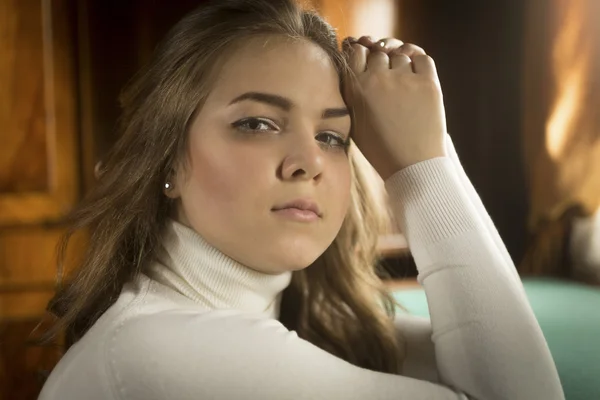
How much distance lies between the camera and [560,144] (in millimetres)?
601

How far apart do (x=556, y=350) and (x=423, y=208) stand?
21 centimetres

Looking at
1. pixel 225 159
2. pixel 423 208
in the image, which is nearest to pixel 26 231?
pixel 225 159

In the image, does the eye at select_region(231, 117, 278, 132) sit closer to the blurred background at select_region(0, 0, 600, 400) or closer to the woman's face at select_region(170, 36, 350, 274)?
the woman's face at select_region(170, 36, 350, 274)

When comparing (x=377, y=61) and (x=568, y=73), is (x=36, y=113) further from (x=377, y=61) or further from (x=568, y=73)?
(x=568, y=73)

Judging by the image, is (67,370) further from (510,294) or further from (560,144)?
(560,144)

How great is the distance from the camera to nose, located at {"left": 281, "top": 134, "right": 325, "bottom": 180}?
49 centimetres

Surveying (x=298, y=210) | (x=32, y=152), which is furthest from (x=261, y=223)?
(x=32, y=152)

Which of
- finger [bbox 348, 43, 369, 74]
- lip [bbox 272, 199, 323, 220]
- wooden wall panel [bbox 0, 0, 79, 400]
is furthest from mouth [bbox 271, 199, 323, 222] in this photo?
wooden wall panel [bbox 0, 0, 79, 400]

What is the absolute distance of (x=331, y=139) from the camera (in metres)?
0.54

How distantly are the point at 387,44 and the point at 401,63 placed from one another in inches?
1.2

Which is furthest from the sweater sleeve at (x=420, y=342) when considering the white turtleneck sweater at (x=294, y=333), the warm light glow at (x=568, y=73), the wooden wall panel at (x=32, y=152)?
the wooden wall panel at (x=32, y=152)

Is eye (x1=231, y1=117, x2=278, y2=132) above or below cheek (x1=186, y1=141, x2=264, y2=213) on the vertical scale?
above

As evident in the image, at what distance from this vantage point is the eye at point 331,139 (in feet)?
1.74

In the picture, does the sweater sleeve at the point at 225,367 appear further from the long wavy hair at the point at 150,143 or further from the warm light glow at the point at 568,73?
the warm light glow at the point at 568,73
